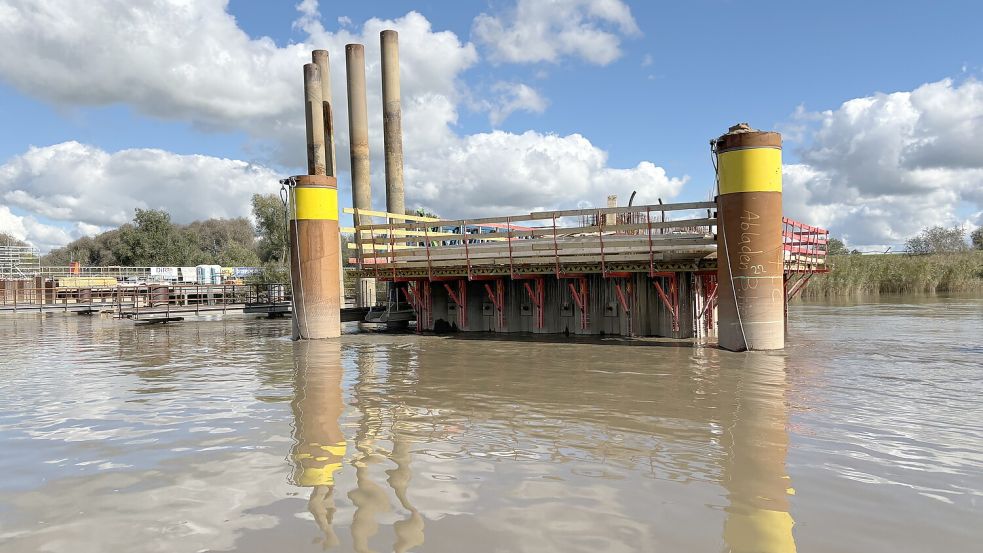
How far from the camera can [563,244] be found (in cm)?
1628

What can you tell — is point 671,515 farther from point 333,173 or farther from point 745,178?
point 333,173

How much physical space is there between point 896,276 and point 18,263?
7063 centimetres

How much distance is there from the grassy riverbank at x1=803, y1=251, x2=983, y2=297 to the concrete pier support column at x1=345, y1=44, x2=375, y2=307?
2881 cm

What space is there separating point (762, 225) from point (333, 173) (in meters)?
17.1

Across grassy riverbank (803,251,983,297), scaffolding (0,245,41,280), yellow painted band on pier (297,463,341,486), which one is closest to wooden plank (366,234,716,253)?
yellow painted band on pier (297,463,341,486)

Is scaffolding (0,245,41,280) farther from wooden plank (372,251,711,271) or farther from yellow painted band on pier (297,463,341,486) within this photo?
yellow painted band on pier (297,463,341,486)

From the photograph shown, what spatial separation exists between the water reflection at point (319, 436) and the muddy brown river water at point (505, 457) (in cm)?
3

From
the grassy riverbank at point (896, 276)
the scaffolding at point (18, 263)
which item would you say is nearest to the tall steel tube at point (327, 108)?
the grassy riverbank at point (896, 276)

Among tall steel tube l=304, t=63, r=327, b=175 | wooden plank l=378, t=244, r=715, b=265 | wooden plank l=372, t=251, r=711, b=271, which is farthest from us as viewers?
tall steel tube l=304, t=63, r=327, b=175

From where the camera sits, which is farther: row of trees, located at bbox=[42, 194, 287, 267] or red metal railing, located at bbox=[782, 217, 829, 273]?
row of trees, located at bbox=[42, 194, 287, 267]

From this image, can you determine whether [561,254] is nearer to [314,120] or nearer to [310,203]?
[310,203]

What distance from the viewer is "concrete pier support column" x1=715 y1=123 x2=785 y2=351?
1285 centimetres

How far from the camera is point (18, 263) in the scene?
5678cm

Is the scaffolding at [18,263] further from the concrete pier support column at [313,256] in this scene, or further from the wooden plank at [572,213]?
the wooden plank at [572,213]
